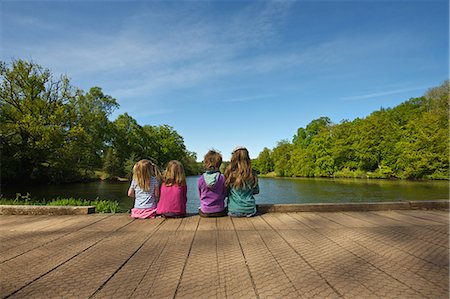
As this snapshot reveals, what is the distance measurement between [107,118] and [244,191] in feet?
144

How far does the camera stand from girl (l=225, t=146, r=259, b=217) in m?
4.67

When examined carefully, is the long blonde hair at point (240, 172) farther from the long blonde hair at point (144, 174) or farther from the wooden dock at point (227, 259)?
the long blonde hair at point (144, 174)

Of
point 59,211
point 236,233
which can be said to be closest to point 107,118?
point 59,211

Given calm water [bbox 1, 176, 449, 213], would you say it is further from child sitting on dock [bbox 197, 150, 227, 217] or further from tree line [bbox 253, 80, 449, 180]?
tree line [bbox 253, 80, 449, 180]

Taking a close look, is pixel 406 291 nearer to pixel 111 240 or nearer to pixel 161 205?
pixel 111 240

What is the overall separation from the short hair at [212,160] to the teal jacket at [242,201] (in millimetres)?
562

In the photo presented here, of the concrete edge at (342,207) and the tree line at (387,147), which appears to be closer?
the concrete edge at (342,207)

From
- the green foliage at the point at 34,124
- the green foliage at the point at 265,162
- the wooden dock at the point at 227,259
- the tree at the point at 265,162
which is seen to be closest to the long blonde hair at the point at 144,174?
the wooden dock at the point at 227,259

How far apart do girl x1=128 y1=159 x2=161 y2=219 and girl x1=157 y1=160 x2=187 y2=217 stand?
0.20 meters

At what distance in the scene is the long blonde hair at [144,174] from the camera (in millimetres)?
4805

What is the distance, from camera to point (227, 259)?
8.50 ft

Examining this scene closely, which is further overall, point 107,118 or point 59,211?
point 107,118

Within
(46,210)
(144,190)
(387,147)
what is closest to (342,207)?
(144,190)

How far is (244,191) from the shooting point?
15.5ft
